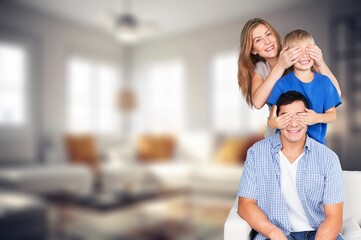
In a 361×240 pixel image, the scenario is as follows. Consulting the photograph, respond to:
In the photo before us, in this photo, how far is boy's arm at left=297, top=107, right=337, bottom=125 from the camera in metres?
0.61

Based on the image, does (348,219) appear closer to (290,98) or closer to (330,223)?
(330,223)

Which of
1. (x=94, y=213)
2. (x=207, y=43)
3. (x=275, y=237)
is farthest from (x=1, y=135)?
(x=207, y=43)

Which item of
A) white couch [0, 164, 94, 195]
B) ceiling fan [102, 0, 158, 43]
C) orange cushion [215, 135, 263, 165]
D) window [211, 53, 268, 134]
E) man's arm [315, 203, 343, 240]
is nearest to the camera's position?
man's arm [315, 203, 343, 240]

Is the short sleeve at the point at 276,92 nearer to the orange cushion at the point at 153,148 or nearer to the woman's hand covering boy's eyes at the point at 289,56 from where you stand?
the woman's hand covering boy's eyes at the point at 289,56

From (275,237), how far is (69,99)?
1.69ft

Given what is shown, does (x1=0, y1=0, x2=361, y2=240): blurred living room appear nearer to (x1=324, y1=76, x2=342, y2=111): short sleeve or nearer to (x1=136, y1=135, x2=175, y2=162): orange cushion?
(x1=136, y1=135, x2=175, y2=162): orange cushion

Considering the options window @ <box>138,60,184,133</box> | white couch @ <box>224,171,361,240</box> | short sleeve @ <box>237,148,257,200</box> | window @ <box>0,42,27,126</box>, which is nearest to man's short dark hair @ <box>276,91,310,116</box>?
short sleeve @ <box>237,148,257,200</box>

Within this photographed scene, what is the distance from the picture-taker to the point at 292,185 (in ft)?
2.12

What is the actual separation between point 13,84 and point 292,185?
60 centimetres

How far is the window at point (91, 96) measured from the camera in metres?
0.73

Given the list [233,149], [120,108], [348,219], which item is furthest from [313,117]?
[233,149]

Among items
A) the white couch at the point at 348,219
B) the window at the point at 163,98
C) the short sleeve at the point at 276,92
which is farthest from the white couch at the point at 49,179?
the short sleeve at the point at 276,92

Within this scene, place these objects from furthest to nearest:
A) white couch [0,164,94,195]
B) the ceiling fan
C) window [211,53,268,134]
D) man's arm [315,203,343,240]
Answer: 1. window [211,53,268,134]
2. the ceiling fan
3. white couch [0,164,94,195]
4. man's arm [315,203,343,240]

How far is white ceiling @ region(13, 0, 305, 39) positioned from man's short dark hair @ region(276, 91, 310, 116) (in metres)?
0.40
